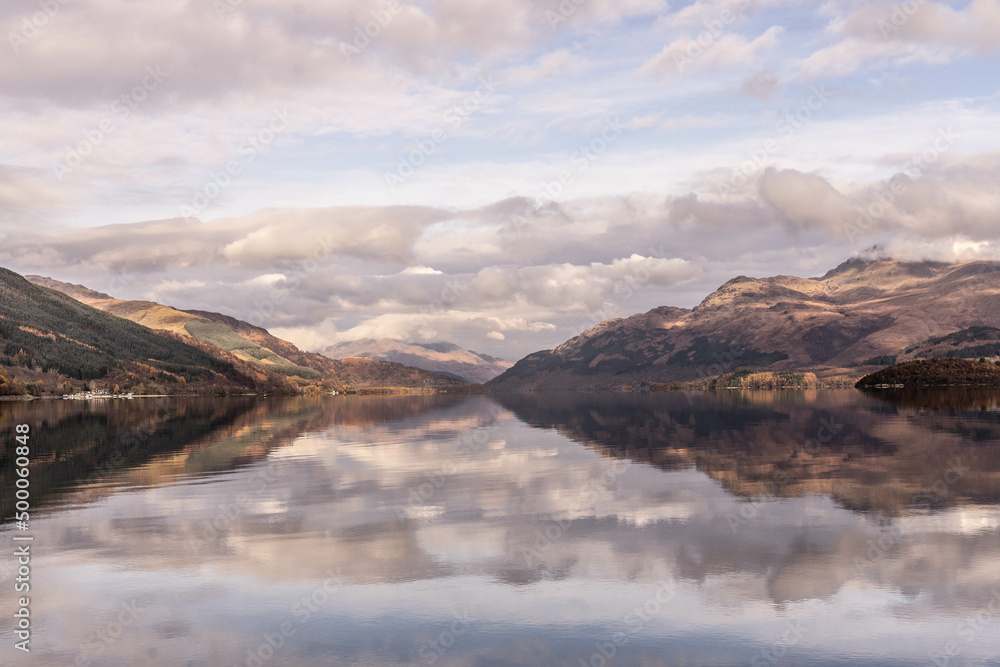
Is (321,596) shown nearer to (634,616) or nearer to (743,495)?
(634,616)

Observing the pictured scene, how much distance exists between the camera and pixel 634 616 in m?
24.7

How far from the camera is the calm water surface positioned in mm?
22328

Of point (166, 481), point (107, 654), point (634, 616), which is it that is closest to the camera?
point (107, 654)

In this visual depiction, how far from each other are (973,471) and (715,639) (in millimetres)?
44301

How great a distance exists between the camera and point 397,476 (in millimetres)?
58812

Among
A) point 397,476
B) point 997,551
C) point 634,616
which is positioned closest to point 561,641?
point 634,616

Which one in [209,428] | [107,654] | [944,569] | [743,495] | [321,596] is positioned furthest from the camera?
[209,428]

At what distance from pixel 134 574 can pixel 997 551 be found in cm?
3553

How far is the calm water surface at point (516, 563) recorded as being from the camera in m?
22.3

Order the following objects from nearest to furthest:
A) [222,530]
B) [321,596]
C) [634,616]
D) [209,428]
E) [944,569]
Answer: [634,616], [321,596], [944,569], [222,530], [209,428]

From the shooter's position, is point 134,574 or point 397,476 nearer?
point 134,574

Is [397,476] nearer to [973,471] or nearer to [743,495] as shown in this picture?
[743,495]

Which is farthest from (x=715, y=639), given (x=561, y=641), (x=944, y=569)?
(x=944, y=569)

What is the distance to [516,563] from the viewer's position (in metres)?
31.2
